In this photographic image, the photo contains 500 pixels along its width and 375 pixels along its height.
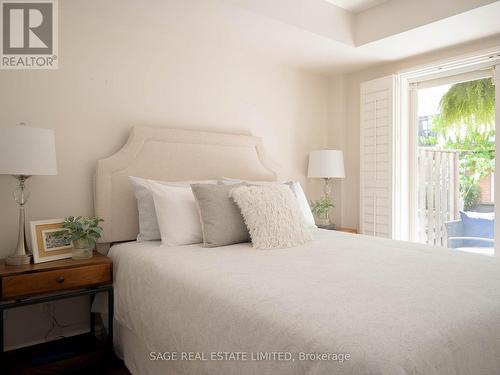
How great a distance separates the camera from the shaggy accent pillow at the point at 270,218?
2.08 m

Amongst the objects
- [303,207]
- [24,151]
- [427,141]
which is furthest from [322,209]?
[24,151]

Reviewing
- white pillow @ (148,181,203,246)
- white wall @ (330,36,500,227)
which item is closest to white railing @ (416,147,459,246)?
white wall @ (330,36,500,227)

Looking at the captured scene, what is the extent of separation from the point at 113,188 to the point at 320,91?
2.49 meters

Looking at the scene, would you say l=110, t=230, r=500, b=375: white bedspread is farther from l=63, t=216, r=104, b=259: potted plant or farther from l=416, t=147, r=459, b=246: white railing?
l=416, t=147, r=459, b=246: white railing

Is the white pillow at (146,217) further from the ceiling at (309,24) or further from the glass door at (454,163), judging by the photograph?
the glass door at (454,163)

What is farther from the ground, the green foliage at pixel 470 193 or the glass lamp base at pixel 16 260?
the green foliage at pixel 470 193

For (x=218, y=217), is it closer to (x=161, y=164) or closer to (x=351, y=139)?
(x=161, y=164)

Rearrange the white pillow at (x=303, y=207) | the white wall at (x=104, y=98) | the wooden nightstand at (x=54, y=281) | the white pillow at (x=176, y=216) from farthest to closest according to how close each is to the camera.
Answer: the white pillow at (x=303, y=207)
the white wall at (x=104, y=98)
the white pillow at (x=176, y=216)
the wooden nightstand at (x=54, y=281)

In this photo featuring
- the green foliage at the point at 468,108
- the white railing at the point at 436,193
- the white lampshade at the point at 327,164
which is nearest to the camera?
the green foliage at the point at 468,108

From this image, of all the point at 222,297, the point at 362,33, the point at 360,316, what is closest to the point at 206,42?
the point at 362,33

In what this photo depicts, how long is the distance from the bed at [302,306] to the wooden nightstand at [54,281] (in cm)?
7

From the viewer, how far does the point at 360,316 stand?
1049mm

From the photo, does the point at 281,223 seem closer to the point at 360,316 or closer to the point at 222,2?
the point at 360,316

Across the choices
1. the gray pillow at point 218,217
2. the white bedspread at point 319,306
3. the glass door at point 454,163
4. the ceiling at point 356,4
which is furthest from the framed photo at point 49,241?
the glass door at point 454,163
